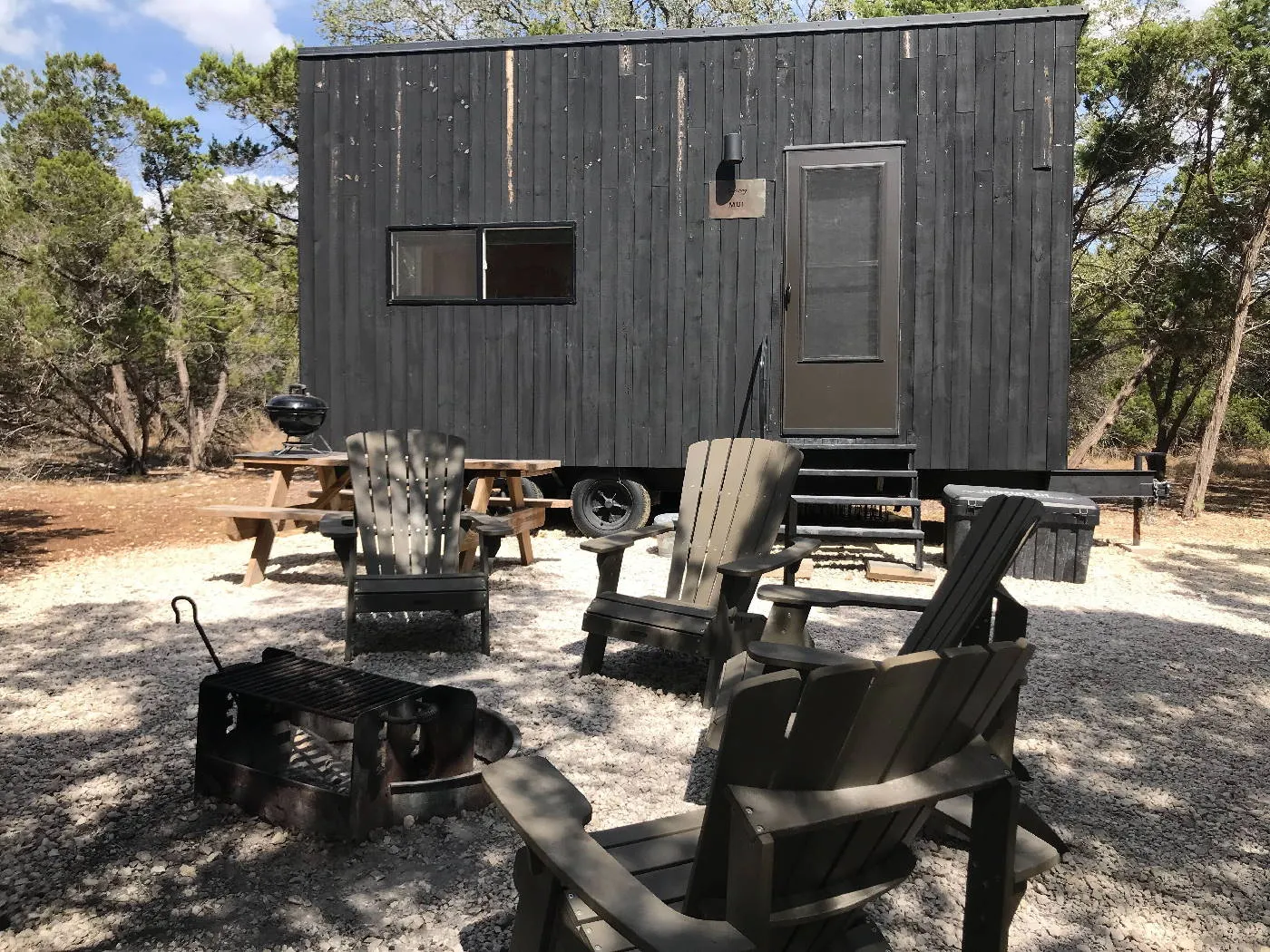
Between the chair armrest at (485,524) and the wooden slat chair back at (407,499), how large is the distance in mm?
72

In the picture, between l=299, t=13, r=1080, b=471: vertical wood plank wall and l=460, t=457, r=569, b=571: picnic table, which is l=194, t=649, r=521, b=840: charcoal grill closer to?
l=460, t=457, r=569, b=571: picnic table

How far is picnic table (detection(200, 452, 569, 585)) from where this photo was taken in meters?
5.02

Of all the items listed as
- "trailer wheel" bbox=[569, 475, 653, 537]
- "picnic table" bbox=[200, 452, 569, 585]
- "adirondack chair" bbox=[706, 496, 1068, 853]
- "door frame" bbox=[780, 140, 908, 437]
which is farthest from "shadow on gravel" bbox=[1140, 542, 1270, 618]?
"picnic table" bbox=[200, 452, 569, 585]

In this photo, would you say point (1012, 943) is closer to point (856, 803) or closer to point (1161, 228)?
point (856, 803)

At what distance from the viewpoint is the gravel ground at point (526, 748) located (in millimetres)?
1867

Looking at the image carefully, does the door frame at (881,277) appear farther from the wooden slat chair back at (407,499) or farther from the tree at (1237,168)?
the tree at (1237,168)

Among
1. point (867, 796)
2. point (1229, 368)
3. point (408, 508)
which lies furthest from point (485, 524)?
point (1229, 368)

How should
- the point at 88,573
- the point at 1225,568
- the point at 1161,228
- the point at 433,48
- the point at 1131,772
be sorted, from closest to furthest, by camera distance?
the point at 1131,772 < the point at 88,573 < the point at 1225,568 < the point at 433,48 < the point at 1161,228

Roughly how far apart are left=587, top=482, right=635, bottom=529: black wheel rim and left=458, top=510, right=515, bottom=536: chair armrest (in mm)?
2927

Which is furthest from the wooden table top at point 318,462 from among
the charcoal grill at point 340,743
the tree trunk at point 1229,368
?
the tree trunk at point 1229,368

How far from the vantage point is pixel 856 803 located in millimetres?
1126

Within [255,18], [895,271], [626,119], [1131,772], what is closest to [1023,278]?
[895,271]

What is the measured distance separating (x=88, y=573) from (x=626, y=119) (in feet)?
16.5

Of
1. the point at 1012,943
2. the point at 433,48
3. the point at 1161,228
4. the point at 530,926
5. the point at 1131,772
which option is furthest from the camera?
the point at 1161,228
